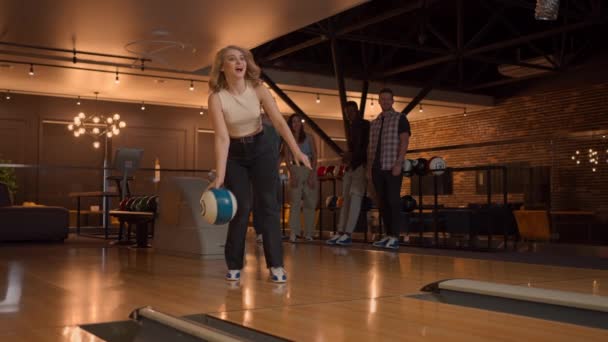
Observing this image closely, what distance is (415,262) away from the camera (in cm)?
536

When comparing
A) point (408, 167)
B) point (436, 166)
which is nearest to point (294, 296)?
point (436, 166)

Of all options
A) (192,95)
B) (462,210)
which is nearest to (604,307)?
(462,210)

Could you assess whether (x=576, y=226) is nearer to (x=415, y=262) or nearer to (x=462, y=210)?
(x=462, y=210)

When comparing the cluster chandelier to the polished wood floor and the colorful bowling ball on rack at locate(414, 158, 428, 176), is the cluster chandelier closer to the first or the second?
the colorful bowling ball on rack at locate(414, 158, 428, 176)

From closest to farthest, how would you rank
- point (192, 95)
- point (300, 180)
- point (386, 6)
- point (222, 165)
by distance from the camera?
point (222, 165) < point (300, 180) < point (386, 6) < point (192, 95)

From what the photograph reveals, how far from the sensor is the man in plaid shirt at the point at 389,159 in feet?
22.5

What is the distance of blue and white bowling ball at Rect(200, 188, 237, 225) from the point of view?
3318 mm

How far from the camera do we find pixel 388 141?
688cm

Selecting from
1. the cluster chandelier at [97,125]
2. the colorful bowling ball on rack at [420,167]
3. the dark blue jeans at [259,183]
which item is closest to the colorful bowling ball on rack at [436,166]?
the colorful bowling ball on rack at [420,167]

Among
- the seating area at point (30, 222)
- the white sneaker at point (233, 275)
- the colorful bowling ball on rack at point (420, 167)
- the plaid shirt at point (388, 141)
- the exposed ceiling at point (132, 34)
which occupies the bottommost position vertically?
the white sneaker at point (233, 275)

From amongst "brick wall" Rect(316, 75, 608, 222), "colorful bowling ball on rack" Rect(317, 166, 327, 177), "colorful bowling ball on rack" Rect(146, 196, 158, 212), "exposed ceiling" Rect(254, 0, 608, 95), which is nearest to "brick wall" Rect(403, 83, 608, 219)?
"brick wall" Rect(316, 75, 608, 222)

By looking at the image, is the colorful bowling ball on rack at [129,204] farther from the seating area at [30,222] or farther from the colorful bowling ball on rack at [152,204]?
the seating area at [30,222]

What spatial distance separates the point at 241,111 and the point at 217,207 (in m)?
0.61

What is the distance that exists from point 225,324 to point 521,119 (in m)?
13.4
